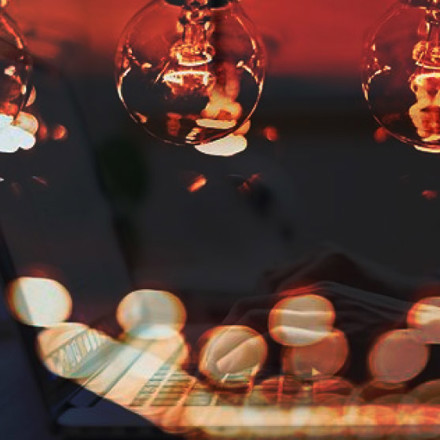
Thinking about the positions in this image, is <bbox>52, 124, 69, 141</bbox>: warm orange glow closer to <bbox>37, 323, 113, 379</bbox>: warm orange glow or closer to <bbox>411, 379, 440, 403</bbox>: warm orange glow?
<bbox>37, 323, 113, 379</bbox>: warm orange glow

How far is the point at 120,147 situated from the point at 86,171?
165 mm

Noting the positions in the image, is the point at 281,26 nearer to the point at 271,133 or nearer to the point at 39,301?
the point at 271,133

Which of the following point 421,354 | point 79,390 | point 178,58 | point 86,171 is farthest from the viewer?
point 86,171

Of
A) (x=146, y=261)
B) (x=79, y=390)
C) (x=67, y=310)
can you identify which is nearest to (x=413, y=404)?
(x=79, y=390)

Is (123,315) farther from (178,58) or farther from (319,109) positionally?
(178,58)

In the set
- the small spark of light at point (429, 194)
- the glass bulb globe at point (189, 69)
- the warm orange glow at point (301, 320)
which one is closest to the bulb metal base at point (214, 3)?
the glass bulb globe at point (189, 69)

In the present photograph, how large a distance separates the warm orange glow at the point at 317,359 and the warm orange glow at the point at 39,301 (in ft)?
1.78

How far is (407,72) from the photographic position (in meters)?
0.77

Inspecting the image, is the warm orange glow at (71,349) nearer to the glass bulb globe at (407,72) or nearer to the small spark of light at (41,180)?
the small spark of light at (41,180)

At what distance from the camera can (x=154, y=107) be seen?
78cm

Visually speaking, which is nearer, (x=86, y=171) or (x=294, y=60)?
(x=294, y=60)

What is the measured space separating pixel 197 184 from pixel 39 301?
2.82 ft

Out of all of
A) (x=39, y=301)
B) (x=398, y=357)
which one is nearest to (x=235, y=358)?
(x=398, y=357)

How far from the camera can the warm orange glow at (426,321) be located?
1.59m
